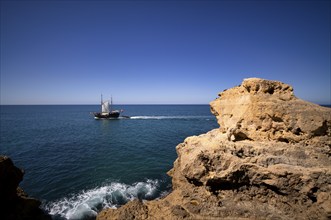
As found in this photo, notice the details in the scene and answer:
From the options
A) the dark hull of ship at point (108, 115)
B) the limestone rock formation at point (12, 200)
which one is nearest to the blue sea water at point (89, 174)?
the limestone rock formation at point (12, 200)

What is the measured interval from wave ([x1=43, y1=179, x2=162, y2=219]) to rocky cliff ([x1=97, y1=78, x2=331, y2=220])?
5094 mm

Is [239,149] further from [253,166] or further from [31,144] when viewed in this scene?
[31,144]

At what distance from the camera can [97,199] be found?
48.6 ft

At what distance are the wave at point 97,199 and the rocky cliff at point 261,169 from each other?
5.09 metres

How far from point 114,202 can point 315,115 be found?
15.5 metres

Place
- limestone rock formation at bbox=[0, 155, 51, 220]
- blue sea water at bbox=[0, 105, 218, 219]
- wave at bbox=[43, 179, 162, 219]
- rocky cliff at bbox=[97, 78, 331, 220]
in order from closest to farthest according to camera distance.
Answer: rocky cliff at bbox=[97, 78, 331, 220] < limestone rock formation at bbox=[0, 155, 51, 220] < wave at bbox=[43, 179, 162, 219] < blue sea water at bbox=[0, 105, 218, 219]

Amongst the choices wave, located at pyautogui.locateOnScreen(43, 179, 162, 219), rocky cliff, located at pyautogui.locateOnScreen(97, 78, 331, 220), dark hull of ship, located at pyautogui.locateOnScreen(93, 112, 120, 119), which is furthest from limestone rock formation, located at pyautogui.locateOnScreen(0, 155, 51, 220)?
dark hull of ship, located at pyautogui.locateOnScreen(93, 112, 120, 119)

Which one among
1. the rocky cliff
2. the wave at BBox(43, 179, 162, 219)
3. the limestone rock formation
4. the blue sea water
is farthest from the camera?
the blue sea water

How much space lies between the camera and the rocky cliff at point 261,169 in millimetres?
8031

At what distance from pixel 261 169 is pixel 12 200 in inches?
571

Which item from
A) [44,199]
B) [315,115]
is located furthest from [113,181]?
[315,115]

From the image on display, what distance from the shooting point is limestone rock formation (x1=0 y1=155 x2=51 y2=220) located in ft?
31.4

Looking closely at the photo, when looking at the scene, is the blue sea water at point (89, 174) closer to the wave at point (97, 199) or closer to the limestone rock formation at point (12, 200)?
the wave at point (97, 199)

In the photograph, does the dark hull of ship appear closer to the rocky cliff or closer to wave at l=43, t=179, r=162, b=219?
wave at l=43, t=179, r=162, b=219
